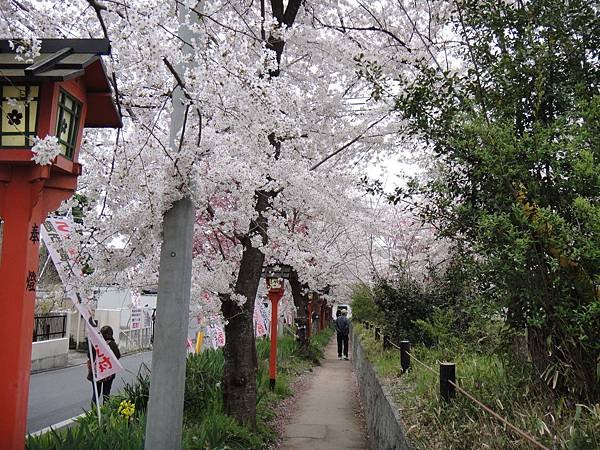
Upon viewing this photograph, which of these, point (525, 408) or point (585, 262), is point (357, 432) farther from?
point (585, 262)

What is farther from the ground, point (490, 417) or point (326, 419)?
point (490, 417)

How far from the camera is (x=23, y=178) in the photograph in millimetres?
3289

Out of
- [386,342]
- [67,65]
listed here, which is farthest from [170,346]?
[386,342]

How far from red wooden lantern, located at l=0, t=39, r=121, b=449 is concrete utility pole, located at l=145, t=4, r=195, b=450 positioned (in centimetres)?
99

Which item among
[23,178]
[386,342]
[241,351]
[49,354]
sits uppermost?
[23,178]

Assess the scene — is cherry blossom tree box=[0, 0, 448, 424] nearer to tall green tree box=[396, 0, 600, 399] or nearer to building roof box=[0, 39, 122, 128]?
building roof box=[0, 39, 122, 128]

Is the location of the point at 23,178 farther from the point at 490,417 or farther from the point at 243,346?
the point at 243,346

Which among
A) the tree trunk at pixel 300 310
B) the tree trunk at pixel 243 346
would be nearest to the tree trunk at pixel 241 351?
the tree trunk at pixel 243 346

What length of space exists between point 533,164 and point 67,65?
122 inches

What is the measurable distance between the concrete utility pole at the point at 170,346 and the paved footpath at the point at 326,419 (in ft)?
13.1

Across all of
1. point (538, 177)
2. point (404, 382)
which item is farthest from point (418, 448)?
point (404, 382)

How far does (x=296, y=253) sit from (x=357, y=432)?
318 centimetres

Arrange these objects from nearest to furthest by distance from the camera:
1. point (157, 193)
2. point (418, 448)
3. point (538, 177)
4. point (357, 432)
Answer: point (538, 177) < point (418, 448) < point (157, 193) < point (357, 432)

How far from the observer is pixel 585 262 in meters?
3.36
